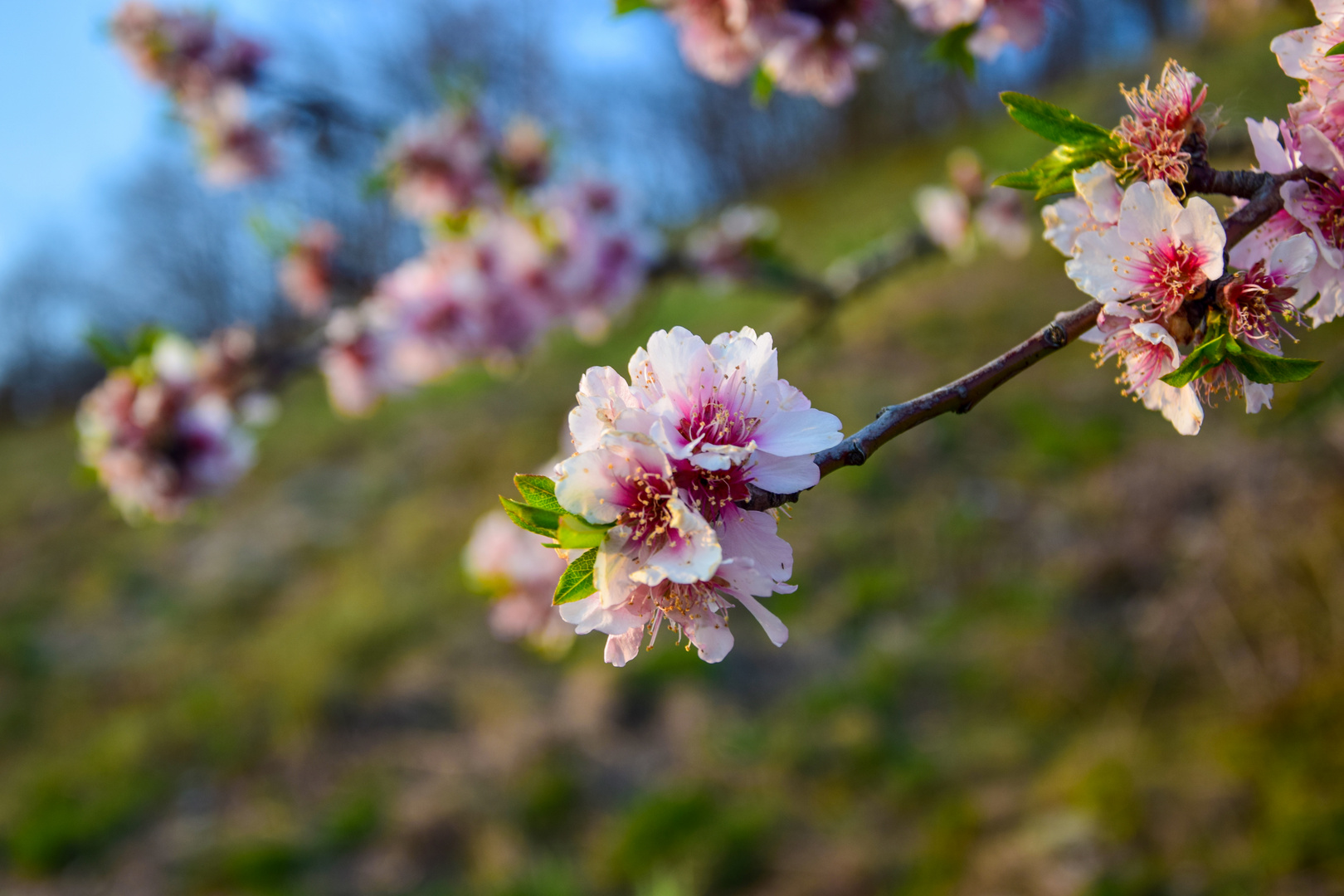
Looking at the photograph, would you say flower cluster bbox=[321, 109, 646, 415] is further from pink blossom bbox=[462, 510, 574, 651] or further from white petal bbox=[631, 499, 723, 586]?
white petal bbox=[631, 499, 723, 586]

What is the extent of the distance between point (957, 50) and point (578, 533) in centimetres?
78

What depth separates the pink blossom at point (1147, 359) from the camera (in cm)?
59

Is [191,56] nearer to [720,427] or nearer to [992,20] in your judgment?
[992,20]

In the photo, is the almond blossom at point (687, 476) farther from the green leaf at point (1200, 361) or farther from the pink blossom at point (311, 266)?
the pink blossom at point (311, 266)

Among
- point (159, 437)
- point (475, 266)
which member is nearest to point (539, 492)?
point (159, 437)

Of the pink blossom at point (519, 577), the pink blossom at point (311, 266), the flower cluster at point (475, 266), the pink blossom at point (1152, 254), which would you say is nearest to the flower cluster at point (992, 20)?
the pink blossom at point (1152, 254)

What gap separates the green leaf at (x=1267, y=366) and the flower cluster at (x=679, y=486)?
0.28m

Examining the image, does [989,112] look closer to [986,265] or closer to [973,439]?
[986,265]

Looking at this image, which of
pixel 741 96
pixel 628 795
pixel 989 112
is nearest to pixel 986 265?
pixel 628 795

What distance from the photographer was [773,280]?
2.19 m

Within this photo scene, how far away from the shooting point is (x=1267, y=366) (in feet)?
1.79

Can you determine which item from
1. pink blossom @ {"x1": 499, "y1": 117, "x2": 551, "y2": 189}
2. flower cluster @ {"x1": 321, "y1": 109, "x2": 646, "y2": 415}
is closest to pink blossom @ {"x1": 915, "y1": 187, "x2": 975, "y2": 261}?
flower cluster @ {"x1": 321, "y1": 109, "x2": 646, "y2": 415}

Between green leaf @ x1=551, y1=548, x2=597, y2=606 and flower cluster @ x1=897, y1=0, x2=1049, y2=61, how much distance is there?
2.33 feet

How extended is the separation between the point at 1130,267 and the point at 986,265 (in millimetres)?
5707
